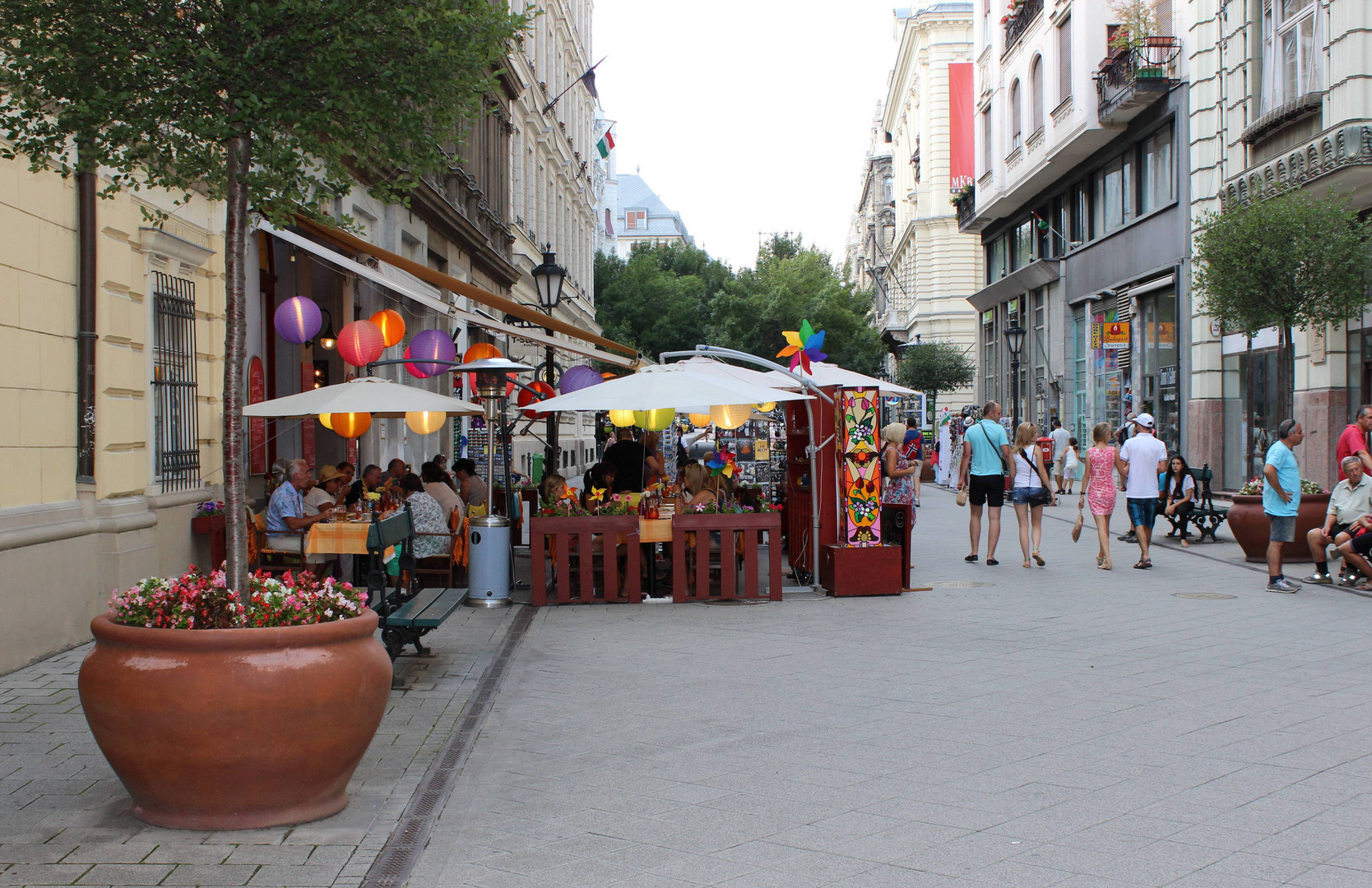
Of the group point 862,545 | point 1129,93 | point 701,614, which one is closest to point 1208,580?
point 862,545

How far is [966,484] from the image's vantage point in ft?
48.0

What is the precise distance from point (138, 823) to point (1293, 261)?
16476mm

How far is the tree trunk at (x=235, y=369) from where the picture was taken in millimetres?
5035

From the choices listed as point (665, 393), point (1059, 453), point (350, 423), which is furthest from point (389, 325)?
point (1059, 453)

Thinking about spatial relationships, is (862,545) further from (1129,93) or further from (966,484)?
(1129,93)

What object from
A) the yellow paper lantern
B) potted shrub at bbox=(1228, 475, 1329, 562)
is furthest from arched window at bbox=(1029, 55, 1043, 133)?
the yellow paper lantern

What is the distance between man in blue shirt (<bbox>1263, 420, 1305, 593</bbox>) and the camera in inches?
448

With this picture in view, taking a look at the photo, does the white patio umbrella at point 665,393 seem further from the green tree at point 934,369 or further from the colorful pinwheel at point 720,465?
the green tree at point 934,369

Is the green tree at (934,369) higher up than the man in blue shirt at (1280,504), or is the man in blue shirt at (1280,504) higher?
the green tree at (934,369)

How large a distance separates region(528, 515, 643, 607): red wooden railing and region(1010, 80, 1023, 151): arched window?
26433 mm

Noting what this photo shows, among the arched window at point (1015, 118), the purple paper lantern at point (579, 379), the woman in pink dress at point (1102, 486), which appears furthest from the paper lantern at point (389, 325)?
the arched window at point (1015, 118)

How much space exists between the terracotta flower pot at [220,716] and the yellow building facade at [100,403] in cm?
378

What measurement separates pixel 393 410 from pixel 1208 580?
27.8 ft

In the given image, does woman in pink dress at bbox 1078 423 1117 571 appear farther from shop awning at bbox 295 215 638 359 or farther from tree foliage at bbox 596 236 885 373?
tree foliage at bbox 596 236 885 373
